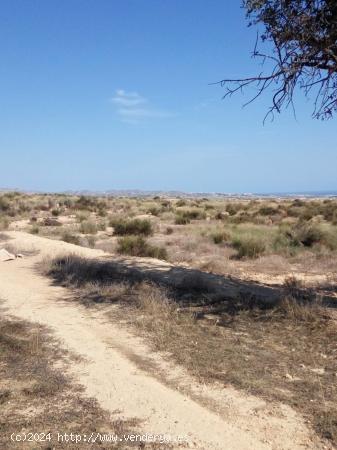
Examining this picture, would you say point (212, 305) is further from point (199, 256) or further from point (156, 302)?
point (199, 256)

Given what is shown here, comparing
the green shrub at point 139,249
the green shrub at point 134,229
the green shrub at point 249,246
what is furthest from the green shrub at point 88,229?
the green shrub at point 249,246

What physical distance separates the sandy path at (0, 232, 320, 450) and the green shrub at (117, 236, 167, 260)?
25.4 feet

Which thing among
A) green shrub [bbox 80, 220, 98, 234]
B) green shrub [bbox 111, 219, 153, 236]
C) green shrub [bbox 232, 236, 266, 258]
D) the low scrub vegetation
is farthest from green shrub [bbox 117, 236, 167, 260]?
green shrub [bbox 80, 220, 98, 234]

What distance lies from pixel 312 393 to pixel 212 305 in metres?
3.91

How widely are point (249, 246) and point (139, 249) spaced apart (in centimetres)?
402

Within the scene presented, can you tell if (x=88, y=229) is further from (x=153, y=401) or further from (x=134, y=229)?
(x=153, y=401)

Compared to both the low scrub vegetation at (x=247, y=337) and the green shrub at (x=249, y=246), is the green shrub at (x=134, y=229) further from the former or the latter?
the low scrub vegetation at (x=247, y=337)

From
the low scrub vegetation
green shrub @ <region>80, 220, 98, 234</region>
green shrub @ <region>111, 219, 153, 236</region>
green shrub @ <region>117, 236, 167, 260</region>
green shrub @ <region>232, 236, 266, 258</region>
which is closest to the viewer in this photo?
the low scrub vegetation

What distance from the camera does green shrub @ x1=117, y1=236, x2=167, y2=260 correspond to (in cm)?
1608

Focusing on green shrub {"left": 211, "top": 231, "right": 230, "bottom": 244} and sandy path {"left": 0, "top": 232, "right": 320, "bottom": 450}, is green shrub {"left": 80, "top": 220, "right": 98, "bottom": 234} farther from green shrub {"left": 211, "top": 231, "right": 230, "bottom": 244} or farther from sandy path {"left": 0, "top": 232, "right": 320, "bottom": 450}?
sandy path {"left": 0, "top": 232, "right": 320, "bottom": 450}

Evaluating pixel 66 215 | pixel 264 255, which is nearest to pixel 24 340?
pixel 264 255

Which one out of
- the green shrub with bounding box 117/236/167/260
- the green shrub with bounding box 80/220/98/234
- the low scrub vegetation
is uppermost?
the low scrub vegetation

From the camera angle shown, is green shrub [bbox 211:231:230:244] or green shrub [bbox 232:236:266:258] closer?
green shrub [bbox 232:236:266:258]

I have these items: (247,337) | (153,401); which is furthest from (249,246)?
(153,401)
